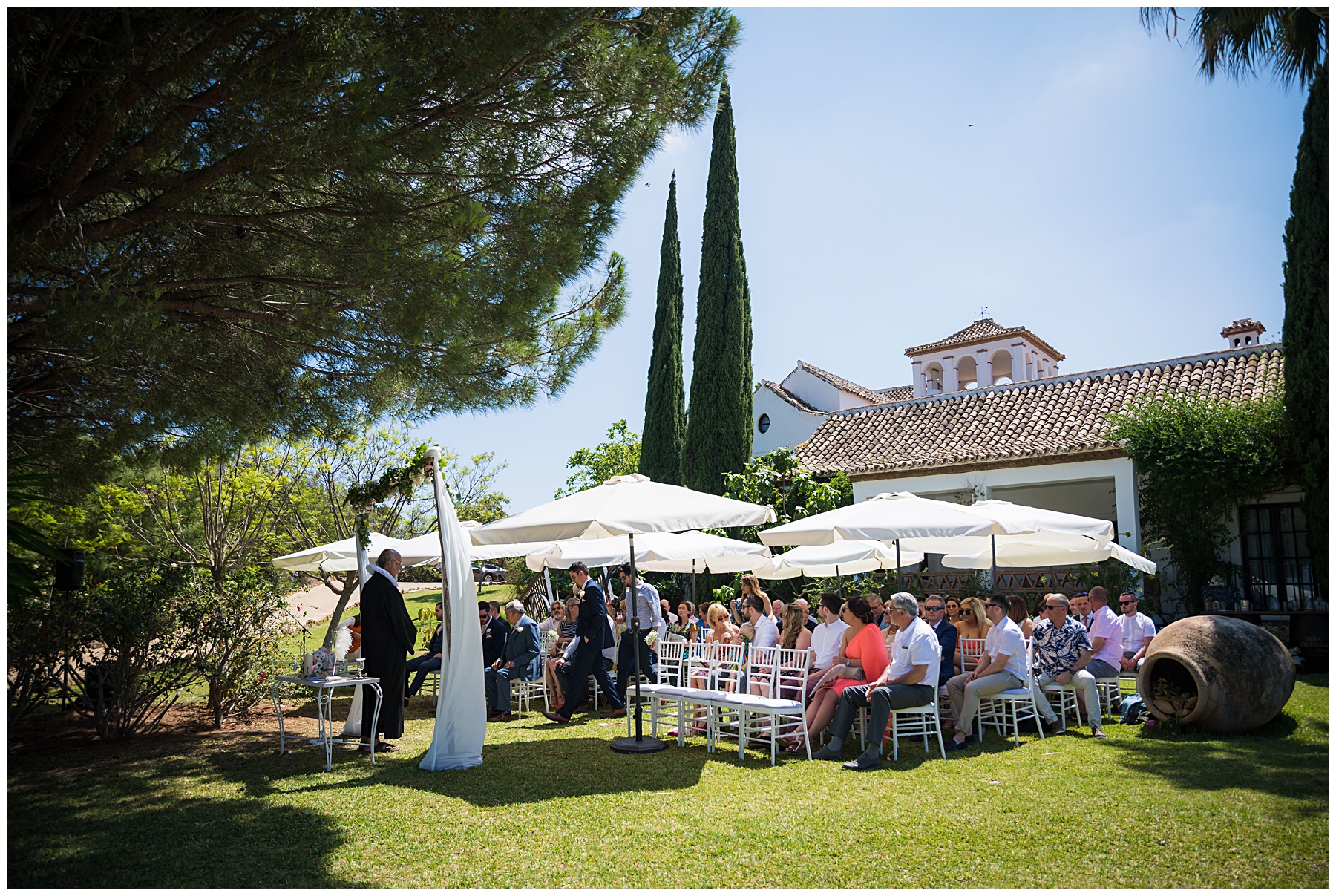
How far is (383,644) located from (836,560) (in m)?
5.80

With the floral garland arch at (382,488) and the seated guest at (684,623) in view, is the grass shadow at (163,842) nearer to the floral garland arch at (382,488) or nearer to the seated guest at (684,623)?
the floral garland arch at (382,488)

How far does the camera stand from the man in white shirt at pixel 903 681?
7.36 metres

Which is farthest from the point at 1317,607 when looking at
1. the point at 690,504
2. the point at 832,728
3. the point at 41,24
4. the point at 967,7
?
the point at 41,24

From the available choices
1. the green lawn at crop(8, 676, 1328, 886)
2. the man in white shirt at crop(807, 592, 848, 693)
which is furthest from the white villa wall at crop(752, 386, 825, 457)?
the green lawn at crop(8, 676, 1328, 886)

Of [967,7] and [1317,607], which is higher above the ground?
[967,7]

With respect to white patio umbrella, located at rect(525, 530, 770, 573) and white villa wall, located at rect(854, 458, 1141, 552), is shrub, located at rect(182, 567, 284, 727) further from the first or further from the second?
white villa wall, located at rect(854, 458, 1141, 552)

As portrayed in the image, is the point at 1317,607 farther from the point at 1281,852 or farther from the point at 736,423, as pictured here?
the point at 1281,852

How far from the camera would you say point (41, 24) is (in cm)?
505

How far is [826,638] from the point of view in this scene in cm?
830

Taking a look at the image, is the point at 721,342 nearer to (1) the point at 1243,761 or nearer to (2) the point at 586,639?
(2) the point at 586,639

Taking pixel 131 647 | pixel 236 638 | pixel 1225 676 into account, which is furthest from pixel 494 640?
pixel 1225 676

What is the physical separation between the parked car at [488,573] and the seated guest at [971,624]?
14975mm

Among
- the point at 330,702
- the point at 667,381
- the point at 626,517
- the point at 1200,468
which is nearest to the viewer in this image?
the point at 626,517

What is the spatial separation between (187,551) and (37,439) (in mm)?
7195
